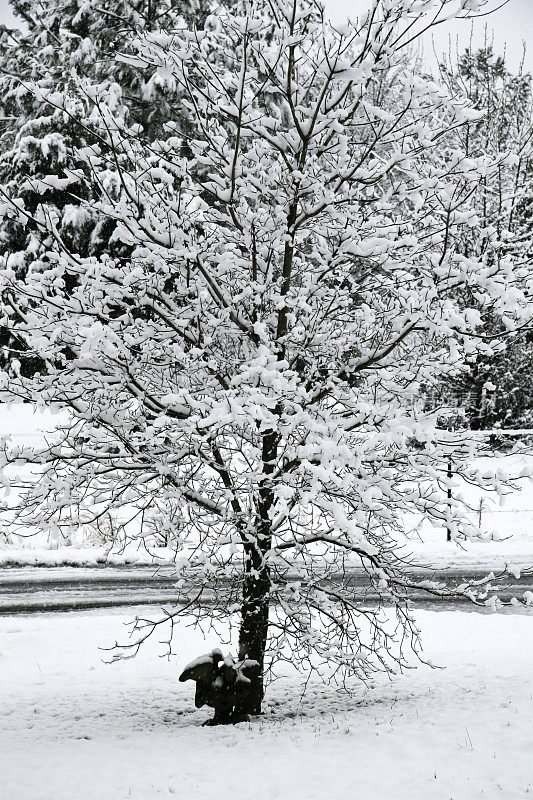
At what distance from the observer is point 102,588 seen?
36.9 ft

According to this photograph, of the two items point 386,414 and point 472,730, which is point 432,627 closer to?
point 472,730

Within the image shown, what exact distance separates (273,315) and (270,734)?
3.30 meters

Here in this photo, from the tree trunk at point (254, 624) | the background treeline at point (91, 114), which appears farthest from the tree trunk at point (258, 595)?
the background treeline at point (91, 114)

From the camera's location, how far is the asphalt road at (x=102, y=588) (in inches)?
402

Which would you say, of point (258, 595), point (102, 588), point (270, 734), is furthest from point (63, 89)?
point (270, 734)

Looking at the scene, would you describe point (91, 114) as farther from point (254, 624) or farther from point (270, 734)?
point (270, 734)

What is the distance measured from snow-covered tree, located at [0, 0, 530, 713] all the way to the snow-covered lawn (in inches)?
24.0

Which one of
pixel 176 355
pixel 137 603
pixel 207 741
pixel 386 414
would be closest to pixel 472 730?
pixel 207 741

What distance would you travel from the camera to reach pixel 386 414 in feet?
17.3

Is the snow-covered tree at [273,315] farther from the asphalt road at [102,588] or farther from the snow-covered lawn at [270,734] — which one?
the asphalt road at [102,588]

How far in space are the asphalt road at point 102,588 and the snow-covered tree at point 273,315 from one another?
4090 millimetres

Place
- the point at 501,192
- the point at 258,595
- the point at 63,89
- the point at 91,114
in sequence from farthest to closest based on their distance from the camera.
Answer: the point at 91,114, the point at 63,89, the point at 501,192, the point at 258,595

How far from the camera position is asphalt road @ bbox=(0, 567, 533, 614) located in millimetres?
10211

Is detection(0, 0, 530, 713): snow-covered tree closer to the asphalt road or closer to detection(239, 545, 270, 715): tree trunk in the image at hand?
detection(239, 545, 270, 715): tree trunk
